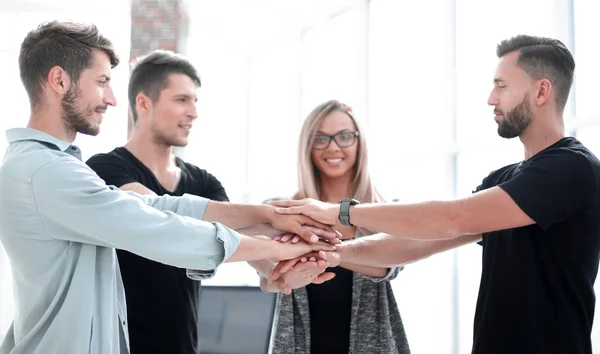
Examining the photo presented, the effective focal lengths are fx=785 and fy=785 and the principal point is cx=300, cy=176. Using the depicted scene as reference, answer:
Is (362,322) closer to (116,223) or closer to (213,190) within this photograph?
(213,190)

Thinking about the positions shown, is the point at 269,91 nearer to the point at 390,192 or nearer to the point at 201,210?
the point at 390,192

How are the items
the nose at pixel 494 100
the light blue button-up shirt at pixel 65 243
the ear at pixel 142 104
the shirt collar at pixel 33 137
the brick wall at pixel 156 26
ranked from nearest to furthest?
the light blue button-up shirt at pixel 65 243
the shirt collar at pixel 33 137
the nose at pixel 494 100
the ear at pixel 142 104
the brick wall at pixel 156 26

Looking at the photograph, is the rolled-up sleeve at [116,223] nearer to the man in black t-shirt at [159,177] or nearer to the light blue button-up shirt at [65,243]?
the light blue button-up shirt at [65,243]

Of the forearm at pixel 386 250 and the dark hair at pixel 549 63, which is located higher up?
the dark hair at pixel 549 63

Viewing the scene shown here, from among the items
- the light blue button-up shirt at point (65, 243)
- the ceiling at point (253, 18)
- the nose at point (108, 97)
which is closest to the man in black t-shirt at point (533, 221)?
the light blue button-up shirt at point (65, 243)

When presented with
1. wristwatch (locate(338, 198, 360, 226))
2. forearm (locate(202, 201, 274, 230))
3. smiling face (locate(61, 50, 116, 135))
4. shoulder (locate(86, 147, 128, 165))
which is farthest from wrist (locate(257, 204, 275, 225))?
smiling face (locate(61, 50, 116, 135))

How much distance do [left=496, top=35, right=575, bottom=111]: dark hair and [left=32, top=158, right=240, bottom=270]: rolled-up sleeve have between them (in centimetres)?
106

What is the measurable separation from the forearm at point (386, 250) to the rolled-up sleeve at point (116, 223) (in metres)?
0.76

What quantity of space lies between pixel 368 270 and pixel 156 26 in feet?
11.6

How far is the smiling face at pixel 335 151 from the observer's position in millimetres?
3031

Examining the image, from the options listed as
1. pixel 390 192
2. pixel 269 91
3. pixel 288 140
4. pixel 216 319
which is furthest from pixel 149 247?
pixel 269 91

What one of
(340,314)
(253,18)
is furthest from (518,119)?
(253,18)

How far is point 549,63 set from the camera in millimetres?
2396

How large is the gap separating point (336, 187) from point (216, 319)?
1230mm
